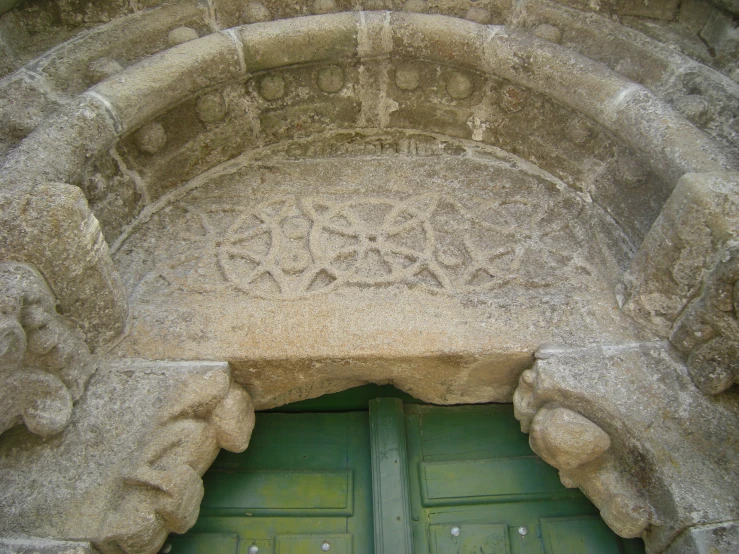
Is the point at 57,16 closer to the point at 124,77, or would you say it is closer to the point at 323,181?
the point at 124,77

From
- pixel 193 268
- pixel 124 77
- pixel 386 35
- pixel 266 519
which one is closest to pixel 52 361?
pixel 193 268

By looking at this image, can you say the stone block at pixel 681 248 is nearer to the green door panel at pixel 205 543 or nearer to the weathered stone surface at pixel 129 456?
the weathered stone surface at pixel 129 456

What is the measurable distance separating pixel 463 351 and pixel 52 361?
1.25 metres

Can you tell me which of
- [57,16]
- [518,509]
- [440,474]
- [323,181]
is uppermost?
[57,16]

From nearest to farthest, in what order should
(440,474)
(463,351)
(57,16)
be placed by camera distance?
(463,351) < (440,474) < (57,16)

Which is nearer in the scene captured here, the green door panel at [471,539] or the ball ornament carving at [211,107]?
the green door panel at [471,539]

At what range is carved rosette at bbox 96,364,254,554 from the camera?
1.60 meters

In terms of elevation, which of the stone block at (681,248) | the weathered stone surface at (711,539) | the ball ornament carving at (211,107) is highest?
the ball ornament carving at (211,107)

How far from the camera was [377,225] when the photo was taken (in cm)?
228

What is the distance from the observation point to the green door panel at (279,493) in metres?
1.95

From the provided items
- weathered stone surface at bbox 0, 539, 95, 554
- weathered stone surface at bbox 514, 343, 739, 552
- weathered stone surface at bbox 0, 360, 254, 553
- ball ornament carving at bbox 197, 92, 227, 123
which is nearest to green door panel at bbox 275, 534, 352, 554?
weathered stone surface at bbox 0, 360, 254, 553

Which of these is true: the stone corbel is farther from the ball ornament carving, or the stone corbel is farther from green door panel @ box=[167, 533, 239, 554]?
the ball ornament carving

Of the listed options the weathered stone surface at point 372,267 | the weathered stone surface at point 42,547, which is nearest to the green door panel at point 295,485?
the weathered stone surface at point 372,267

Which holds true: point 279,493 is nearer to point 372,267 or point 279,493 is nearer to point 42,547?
point 42,547
